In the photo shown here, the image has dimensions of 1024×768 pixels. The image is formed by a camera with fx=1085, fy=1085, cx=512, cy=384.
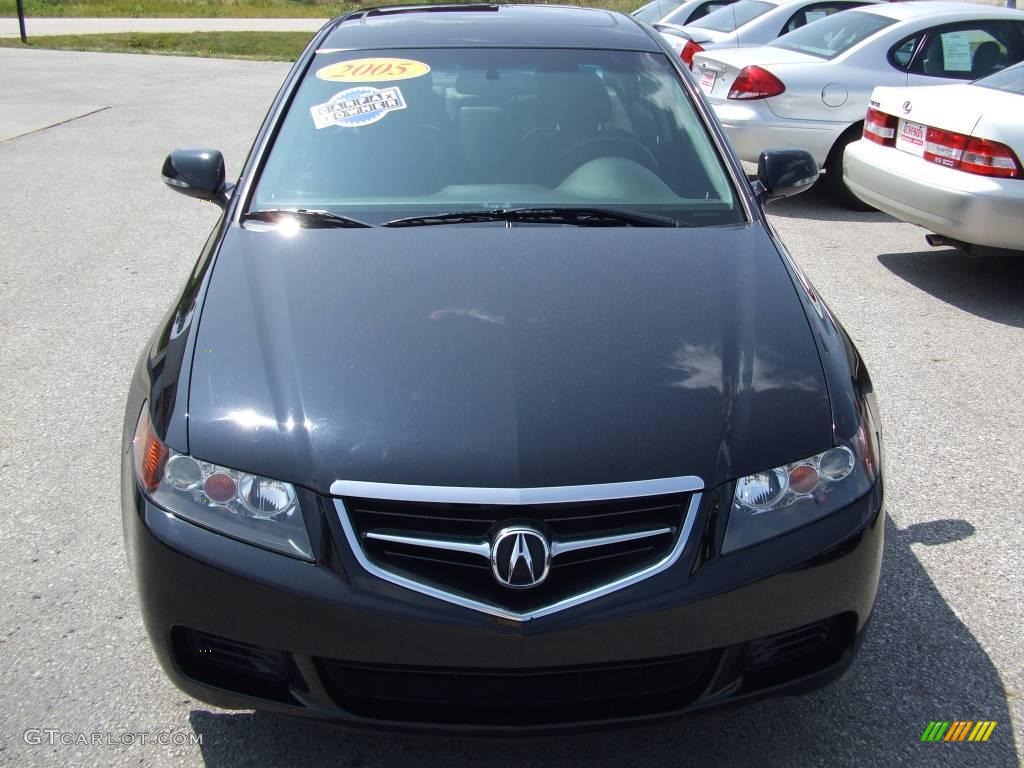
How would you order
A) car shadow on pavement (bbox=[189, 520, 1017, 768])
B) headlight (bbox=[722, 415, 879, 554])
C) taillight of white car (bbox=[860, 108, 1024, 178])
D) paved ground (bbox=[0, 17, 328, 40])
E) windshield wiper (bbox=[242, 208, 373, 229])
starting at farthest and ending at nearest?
paved ground (bbox=[0, 17, 328, 40]) → taillight of white car (bbox=[860, 108, 1024, 178]) → windshield wiper (bbox=[242, 208, 373, 229]) → car shadow on pavement (bbox=[189, 520, 1017, 768]) → headlight (bbox=[722, 415, 879, 554])

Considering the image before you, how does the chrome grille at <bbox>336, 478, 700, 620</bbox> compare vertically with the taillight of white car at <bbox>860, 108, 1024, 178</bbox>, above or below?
above

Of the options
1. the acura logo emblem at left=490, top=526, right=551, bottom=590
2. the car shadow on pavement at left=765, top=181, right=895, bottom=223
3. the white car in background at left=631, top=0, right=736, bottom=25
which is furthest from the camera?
the white car in background at left=631, top=0, right=736, bottom=25

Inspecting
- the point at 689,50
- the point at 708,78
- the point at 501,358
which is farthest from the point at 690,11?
the point at 501,358

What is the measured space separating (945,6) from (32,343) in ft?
25.1

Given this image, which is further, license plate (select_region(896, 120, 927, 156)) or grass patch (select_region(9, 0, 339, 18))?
grass patch (select_region(9, 0, 339, 18))

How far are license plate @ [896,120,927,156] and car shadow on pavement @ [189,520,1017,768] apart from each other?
442cm

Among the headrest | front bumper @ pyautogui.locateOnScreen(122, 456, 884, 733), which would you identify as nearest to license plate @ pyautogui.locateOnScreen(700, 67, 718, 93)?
the headrest

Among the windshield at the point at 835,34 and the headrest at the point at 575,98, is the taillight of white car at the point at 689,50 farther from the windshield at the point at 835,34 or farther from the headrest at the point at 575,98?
the headrest at the point at 575,98

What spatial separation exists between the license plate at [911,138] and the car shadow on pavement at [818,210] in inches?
64.1

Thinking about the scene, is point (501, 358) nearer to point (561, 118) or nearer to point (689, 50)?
point (561, 118)

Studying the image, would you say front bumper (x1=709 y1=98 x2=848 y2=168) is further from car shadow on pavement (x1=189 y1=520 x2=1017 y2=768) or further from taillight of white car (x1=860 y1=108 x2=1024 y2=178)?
car shadow on pavement (x1=189 y1=520 x2=1017 y2=768)

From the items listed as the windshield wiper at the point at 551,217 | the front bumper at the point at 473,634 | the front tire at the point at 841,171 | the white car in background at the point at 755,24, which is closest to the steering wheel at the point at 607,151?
→ the windshield wiper at the point at 551,217

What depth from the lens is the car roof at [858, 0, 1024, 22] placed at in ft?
28.9

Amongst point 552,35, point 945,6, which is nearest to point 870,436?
point 552,35
